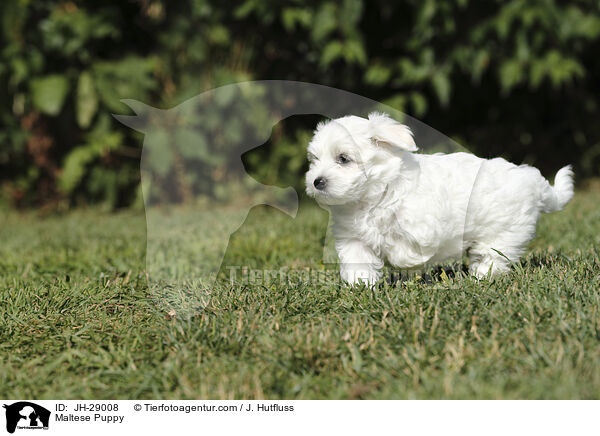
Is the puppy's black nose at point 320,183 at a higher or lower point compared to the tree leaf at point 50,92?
lower

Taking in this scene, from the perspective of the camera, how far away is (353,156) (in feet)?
10.2

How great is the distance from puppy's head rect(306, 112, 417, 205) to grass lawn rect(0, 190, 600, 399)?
0.52 m

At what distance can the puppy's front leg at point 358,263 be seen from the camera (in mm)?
3281

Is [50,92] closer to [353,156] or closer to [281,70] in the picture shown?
[281,70]

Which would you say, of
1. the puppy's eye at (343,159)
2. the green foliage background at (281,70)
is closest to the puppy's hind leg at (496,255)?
the puppy's eye at (343,159)

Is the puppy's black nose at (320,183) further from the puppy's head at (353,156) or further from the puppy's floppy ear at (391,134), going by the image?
the puppy's floppy ear at (391,134)

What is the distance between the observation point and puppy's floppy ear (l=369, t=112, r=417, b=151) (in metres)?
3.01

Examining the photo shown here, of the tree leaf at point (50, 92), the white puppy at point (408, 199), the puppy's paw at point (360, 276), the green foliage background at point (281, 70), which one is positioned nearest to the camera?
the white puppy at point (408, 199)

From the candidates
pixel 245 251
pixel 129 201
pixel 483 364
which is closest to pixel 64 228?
pixel 129 201

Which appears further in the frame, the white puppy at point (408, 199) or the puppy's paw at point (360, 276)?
the puppy's paw at point (360, 276)

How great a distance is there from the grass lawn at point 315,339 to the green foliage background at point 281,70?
390 cm

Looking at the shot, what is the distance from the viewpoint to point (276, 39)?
25.1ft

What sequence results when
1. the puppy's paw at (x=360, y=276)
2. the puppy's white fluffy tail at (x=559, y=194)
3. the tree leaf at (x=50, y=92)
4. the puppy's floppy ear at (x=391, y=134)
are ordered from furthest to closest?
the tree leaf at (x=50, y=92) → the puppy's white fluffy tail at (x=559, y=194) → the puppy's paw at (x=360, y=276) → the puppy's floppy ear at (x=391, y=134)
